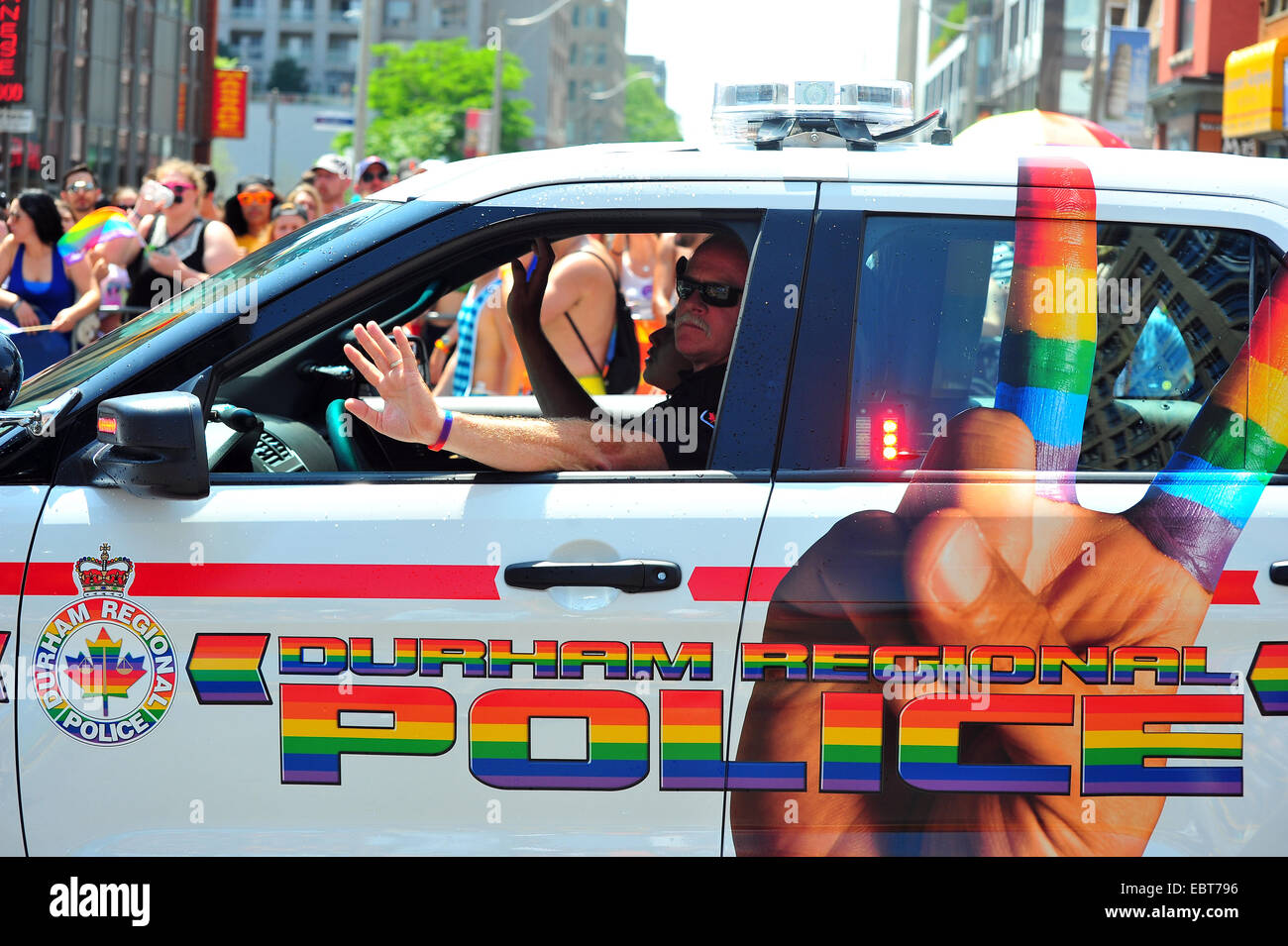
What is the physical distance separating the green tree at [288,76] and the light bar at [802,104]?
107m

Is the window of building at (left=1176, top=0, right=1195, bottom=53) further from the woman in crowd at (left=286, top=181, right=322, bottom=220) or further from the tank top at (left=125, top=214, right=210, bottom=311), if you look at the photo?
the tank top at (left=125, top=214, right=210, bottom=311)

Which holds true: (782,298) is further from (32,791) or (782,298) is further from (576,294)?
(576,294)

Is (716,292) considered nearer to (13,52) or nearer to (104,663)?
(104,663)

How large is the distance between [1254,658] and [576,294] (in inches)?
149

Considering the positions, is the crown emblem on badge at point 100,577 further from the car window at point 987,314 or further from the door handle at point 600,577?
the car window at point 987,314

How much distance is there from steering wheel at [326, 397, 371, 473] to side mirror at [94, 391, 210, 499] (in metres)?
0.91

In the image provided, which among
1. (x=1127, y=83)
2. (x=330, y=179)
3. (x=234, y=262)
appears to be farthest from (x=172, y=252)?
(x=1127, y=83)

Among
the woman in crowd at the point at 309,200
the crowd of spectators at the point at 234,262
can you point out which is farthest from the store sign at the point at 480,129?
the crowd of spectators at the point at 234,262

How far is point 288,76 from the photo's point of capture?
10438 centimetres

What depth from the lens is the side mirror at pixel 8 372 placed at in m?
2.70

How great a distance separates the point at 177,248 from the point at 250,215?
177 cm

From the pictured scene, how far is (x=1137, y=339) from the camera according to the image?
3346mm

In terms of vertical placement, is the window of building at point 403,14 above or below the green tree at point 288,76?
above
